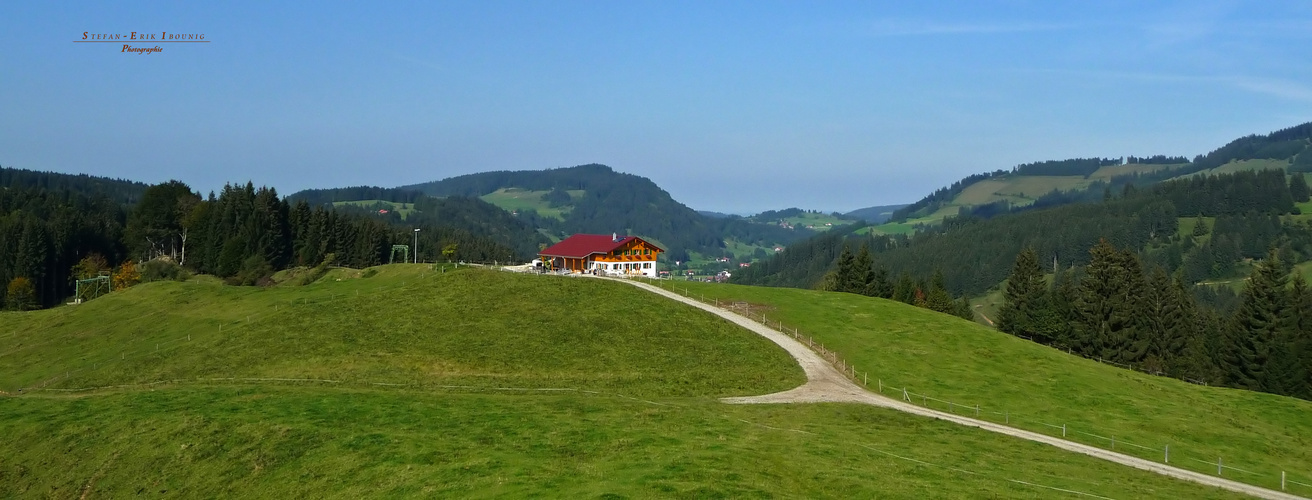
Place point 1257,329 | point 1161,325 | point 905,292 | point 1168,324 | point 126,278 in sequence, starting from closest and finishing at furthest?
point 1257,329 → point 1161,325 → point 1168,324 → point 905,292 → point 126,278

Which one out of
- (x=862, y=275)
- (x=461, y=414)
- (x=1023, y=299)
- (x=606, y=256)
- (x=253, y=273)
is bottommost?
(x=461, y=414)

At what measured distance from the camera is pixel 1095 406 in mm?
59656

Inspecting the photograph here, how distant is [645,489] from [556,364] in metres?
33.4

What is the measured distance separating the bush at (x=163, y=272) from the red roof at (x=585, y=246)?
Answer: 58125 mm

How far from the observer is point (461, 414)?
149 feet

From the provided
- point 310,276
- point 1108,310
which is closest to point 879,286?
point 1108,310

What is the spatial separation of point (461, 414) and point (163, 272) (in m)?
113

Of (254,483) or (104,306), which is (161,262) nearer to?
(104,306)

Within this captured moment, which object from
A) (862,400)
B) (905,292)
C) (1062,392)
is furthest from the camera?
(905,292)

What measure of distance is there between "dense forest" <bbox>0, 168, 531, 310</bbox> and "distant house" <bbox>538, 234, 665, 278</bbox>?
89.0 feet

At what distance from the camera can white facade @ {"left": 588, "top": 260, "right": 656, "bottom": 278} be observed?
115 m

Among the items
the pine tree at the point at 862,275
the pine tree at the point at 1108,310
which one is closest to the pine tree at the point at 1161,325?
the pine tree at the point at 1108,310

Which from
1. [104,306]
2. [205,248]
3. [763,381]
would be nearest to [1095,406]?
[763,381]

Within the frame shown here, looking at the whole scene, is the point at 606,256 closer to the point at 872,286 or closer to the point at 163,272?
the point at 872,286
